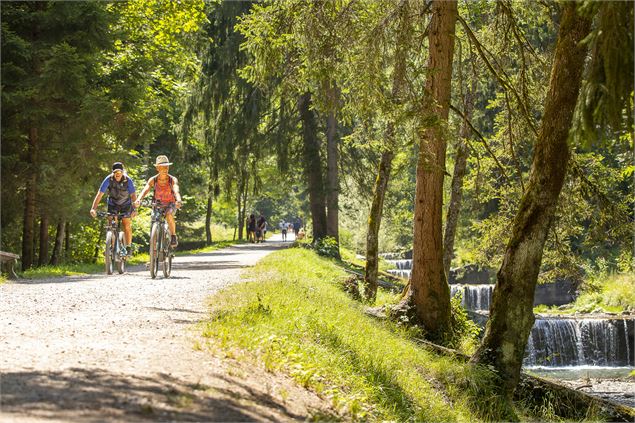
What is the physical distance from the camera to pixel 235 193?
95.0 feet

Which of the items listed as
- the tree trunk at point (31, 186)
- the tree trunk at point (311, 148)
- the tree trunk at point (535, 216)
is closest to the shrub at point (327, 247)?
the tree trunk at point (311, 148)

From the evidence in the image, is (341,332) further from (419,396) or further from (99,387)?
(99,387)

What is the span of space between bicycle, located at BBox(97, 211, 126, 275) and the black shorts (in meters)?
0.07

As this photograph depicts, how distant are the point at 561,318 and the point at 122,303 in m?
18.7

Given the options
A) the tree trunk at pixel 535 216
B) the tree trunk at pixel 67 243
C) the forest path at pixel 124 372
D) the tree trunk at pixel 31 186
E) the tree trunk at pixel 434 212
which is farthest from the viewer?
the tree trunk at pixel 67 243

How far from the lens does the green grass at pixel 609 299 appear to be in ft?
97.0

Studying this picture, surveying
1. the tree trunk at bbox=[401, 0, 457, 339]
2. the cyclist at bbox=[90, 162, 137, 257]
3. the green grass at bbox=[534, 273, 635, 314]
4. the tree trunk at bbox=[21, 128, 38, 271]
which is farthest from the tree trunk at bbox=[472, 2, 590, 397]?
the green grass at bbox=[534, 273, 635, 314]

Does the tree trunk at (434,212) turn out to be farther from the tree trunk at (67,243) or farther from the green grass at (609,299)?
the green grass at (609,299)

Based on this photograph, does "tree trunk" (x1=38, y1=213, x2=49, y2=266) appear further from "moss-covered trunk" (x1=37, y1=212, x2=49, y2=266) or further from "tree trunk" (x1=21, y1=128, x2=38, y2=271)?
"tree trunk" (x1=21, y1=128, x2=38, y2=271)

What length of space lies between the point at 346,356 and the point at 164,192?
664 centimetres

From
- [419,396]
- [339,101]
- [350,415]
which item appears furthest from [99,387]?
[339,101]

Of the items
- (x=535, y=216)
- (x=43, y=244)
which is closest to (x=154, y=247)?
(x=535, y=216)

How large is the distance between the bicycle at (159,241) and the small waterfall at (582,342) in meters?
12.6

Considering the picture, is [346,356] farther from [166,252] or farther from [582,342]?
[582,342]
